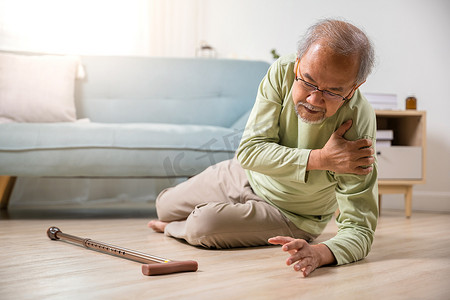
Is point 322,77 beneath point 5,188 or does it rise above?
above

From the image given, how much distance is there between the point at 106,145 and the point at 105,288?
128 centimetres

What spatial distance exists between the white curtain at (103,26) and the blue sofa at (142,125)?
0.59 m

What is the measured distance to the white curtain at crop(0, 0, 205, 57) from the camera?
3.30 m

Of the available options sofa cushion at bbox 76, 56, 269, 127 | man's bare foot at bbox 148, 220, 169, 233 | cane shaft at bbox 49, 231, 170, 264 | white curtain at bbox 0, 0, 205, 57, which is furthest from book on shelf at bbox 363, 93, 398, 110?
cane shaft at bbox 49, 231, 170, 264

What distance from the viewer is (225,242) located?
1.61 metres

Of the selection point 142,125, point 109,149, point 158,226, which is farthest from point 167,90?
point 158,226

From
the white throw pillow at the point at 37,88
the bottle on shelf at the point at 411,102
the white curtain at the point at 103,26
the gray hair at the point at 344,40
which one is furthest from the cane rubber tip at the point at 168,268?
the white curtain at the point at 103,26

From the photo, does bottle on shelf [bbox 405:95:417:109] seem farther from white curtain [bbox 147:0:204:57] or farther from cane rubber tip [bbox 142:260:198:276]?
cane rubber tip [bbox 142:260:198:276]

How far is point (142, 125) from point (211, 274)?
1353 mm

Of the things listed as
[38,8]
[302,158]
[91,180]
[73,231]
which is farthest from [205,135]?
[38,8]

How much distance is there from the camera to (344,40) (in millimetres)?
1200

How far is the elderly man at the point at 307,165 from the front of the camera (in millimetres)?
1220

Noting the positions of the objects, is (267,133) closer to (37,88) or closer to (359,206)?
(359,206)

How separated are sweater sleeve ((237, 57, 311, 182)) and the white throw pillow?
1.55m
